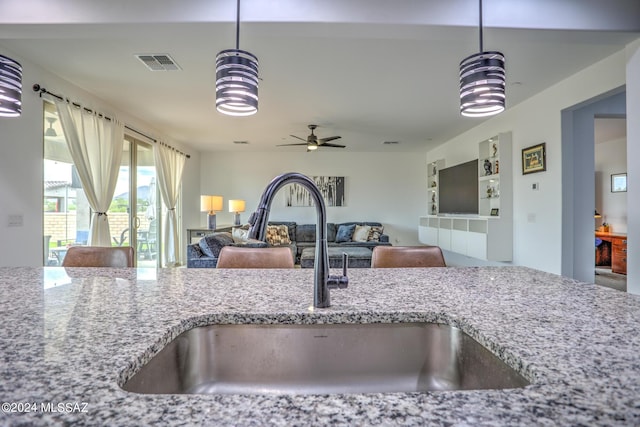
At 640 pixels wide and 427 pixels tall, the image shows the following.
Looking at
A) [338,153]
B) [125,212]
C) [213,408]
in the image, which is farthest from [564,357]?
[338,153]

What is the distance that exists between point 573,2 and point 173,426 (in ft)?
9.84

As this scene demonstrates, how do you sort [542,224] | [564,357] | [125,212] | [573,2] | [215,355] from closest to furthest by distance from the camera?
[564,357]
[215,355]
[573,2]
[542,224]
[125,212]

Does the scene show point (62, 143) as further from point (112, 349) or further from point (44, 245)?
point (112, 349)

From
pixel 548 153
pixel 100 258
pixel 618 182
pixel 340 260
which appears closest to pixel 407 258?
pixel 100 258

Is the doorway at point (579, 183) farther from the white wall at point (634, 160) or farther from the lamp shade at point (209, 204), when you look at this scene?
the lamp shade at point (209, 204)

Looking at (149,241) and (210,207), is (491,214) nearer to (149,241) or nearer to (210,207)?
(210,207)

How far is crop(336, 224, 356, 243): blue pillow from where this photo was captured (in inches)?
284

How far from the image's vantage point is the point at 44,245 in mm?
3377

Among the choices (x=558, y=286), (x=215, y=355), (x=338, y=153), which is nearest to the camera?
(x=215, y=355)

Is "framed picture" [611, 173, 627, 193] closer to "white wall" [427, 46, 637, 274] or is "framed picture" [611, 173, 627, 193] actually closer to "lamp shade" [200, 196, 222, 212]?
"white wall" [427, 46, 637, 274]

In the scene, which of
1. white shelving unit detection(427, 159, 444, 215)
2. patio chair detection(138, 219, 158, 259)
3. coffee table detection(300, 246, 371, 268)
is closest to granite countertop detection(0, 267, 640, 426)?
coffee table detection(300, 246, 371, 268)

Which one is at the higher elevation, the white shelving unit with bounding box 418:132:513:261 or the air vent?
the air vent

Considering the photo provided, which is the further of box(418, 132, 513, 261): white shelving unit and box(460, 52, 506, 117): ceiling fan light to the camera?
box(418, 132, 513, 261): white shelving unit

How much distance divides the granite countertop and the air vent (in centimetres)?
234
